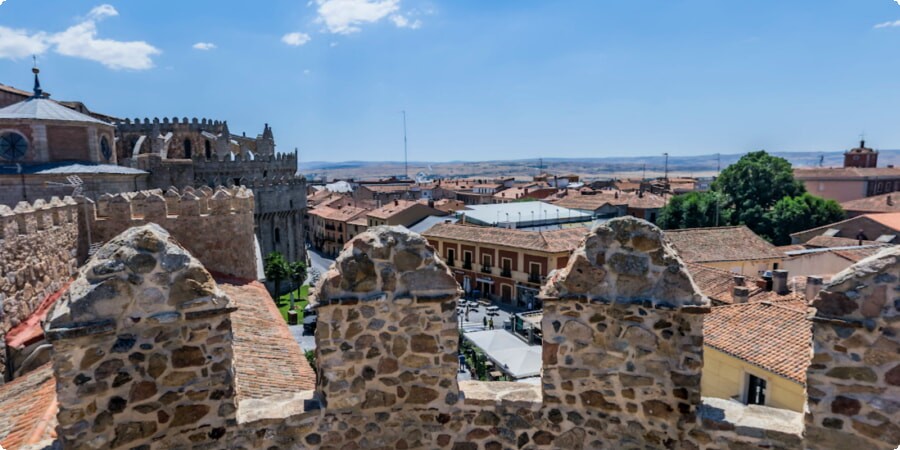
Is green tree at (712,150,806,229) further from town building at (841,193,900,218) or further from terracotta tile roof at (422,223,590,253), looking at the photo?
terracotta tile roof at (422,223,590,253)

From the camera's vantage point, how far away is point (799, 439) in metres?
3.58

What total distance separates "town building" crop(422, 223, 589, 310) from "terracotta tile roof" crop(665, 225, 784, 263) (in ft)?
20.4

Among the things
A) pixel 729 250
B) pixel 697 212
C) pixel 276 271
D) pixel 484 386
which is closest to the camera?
pixel 484 386

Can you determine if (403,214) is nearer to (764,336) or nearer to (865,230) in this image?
(865,230)

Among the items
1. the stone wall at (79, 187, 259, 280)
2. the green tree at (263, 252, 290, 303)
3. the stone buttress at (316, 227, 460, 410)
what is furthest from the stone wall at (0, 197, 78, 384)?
the green tree at (263, 252, 290, 303)

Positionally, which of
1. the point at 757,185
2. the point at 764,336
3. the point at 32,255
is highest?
the point at 32,255

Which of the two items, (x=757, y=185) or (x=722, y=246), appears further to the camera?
(x=757, y=185)

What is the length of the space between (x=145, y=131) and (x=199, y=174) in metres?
6.60

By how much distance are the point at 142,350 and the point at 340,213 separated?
173 feet

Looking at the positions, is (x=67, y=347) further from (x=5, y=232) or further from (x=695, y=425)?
(x=5, y=232)

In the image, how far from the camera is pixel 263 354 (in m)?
6.73

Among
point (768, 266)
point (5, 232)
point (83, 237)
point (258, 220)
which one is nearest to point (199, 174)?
point (258, 220)

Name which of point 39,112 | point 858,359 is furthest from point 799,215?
point 39,112

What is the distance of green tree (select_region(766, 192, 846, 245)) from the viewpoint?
128 feet
